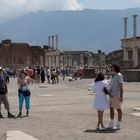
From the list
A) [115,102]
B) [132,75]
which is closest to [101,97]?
[115,102]

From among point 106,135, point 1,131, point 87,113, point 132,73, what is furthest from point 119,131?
point 132,73

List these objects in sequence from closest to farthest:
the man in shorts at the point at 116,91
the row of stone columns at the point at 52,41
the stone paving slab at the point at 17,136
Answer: the stone paving slab at the point at 17,136 → the man in shorts at the point at 116,91 → the row of stone columns at the point at 52,41

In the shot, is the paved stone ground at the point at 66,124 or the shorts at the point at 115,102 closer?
the paved stone ground at the point at 66,124

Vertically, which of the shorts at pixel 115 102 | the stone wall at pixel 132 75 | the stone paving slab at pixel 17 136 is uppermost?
the stone wall at pixel 132 75

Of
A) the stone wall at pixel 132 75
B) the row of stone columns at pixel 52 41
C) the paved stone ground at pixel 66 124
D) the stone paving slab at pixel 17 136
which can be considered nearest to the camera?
the stone paving slab at pixel 17 136

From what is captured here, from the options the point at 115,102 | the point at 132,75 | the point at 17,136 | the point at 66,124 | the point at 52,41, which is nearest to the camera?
the point at 17,136

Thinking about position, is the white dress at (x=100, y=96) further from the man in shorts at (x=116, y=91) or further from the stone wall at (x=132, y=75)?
the stone wall at (x=132, y=75)

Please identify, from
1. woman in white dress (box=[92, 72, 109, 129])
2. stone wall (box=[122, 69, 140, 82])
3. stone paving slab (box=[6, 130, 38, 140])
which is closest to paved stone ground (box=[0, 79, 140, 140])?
stone paving slab (box=[6, 130, 38, 140])

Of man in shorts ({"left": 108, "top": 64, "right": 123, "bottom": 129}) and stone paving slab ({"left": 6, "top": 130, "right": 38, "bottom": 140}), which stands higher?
man in shorts ({"left": 108, "top": 64, "right": 123, "bottom": 129})

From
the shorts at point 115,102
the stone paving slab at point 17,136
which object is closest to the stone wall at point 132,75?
the shorts at point 115,102

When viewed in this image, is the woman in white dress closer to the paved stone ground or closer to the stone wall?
the paved stone ground

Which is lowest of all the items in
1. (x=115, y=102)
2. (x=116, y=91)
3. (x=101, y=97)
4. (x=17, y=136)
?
(x=17, y=136)

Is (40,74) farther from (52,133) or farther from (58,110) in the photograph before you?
(52,133)

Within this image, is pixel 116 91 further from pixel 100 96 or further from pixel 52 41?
pixel 52 41
